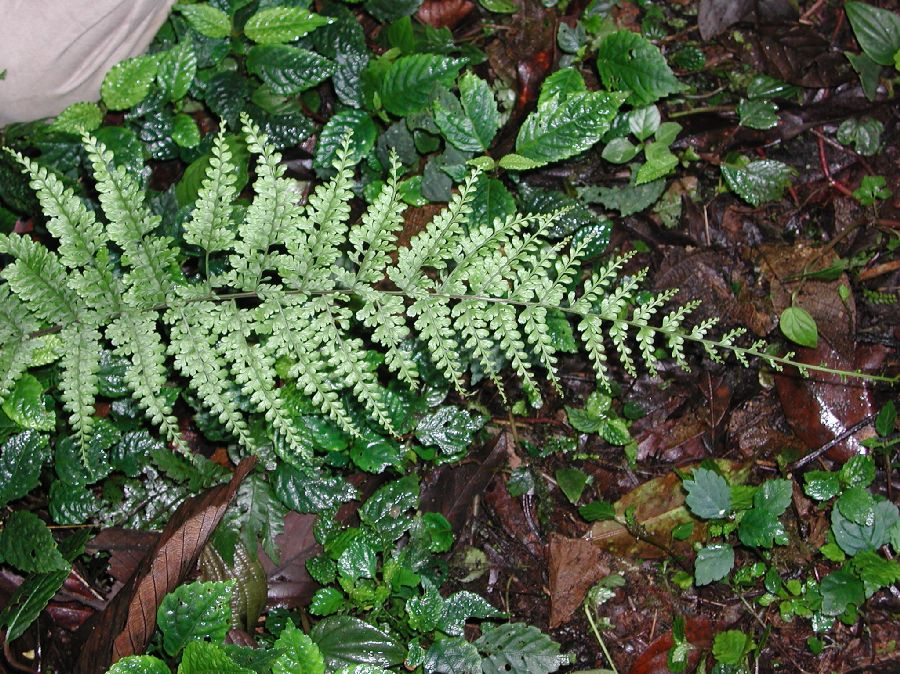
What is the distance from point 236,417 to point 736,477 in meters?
2.58

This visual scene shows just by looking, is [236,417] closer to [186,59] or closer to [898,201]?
[186,59]

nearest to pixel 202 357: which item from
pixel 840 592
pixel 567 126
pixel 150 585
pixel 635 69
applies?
pixel 150 585

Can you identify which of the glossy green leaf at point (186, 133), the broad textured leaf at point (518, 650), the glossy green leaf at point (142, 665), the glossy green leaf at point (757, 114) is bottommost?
the broad textured leaf at point (518, 650)

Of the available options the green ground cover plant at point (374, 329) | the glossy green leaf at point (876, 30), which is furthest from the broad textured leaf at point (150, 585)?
the glossy green leaf at point (876, 30)

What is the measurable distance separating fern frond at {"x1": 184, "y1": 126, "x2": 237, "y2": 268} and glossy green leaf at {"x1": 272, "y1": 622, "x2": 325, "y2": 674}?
157 cm

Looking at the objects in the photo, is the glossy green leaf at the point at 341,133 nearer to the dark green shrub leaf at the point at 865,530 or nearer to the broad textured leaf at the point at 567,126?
the broad textured leaf at the point at 567,126

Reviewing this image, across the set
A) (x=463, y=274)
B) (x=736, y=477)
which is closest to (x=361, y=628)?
(x=463, y=274)

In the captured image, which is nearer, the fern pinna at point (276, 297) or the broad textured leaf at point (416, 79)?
the fern pinna at point (276, 297)

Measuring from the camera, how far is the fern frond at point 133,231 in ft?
9.22

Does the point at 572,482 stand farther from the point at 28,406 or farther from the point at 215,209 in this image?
the point at 28,406

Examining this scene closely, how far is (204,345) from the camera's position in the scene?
9.92 feet

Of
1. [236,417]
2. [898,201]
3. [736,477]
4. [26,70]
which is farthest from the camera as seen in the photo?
[898,201]

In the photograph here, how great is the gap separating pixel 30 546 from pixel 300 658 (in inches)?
52.0

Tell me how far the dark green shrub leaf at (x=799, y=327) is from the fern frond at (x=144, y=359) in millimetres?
2956
